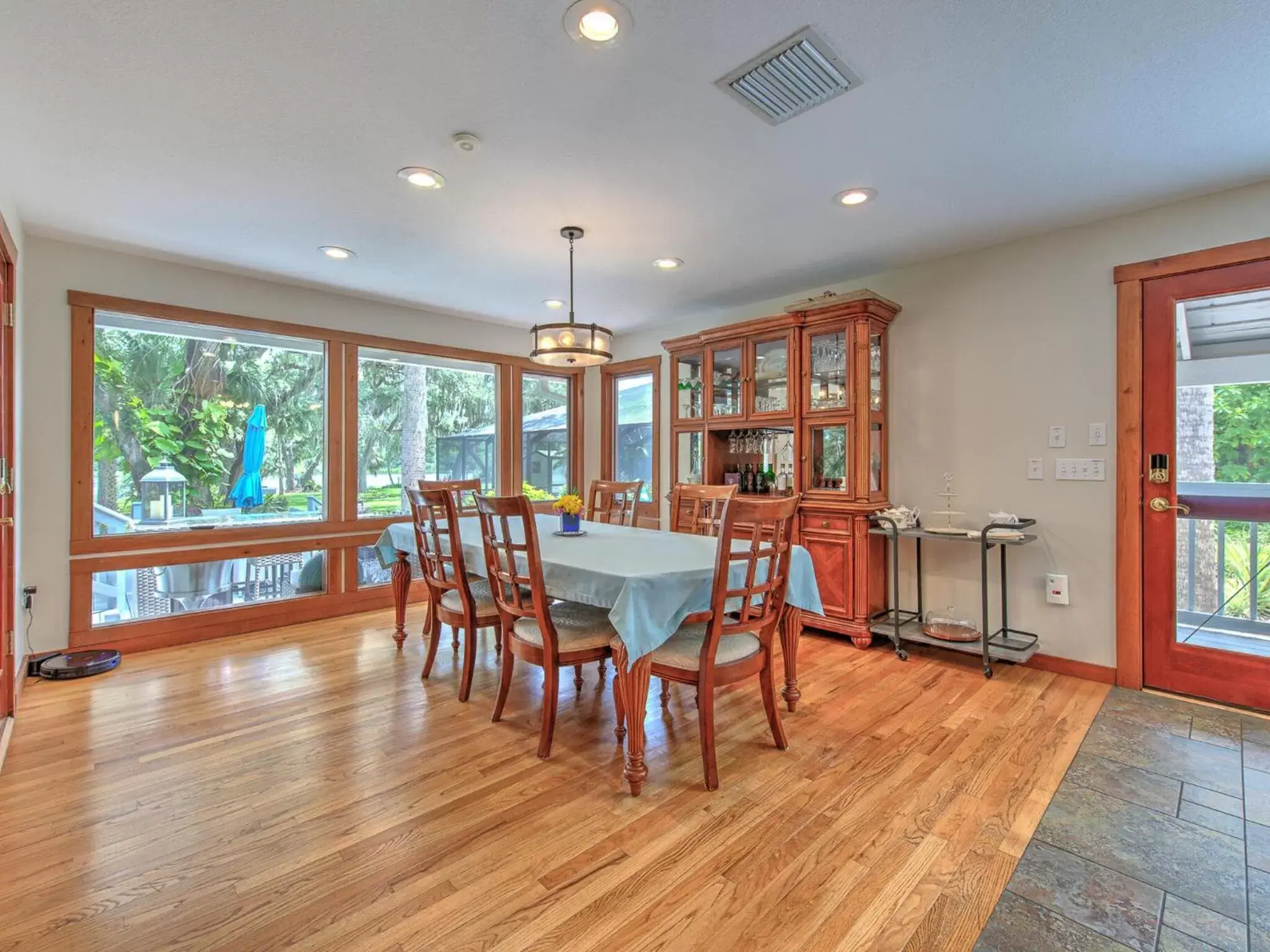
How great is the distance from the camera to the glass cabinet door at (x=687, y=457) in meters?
4.70

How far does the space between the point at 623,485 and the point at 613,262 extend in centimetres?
143

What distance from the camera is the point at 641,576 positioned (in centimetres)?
204

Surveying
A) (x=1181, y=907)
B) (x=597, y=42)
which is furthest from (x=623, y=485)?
(x=1181, y=907)

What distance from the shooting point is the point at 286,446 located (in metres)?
4.30

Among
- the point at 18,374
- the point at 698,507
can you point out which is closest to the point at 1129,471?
the point at 698,507

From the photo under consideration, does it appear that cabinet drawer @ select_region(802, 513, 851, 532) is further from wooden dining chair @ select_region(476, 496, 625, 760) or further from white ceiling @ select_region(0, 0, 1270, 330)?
wooden dining chair @ select_region(476, 496, 625, 760)

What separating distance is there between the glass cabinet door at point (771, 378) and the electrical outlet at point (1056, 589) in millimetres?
1780

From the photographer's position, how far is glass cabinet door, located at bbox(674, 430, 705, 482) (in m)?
4.70

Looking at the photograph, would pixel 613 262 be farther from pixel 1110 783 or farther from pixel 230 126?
pixel 1110 783

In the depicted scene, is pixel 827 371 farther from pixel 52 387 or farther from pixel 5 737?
pixel 52 387

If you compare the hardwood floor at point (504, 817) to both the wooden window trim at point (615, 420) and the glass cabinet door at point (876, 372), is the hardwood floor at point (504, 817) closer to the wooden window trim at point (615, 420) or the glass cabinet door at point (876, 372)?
the glass cabinet door at point (876, 372)

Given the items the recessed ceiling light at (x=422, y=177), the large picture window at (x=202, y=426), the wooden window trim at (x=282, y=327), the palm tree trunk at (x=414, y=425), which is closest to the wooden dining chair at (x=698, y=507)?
the recessed ceiling light at (x=422, y=177)

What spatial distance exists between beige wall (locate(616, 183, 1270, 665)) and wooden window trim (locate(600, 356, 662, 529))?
7.00ft

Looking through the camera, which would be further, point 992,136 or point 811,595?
point 811,595
